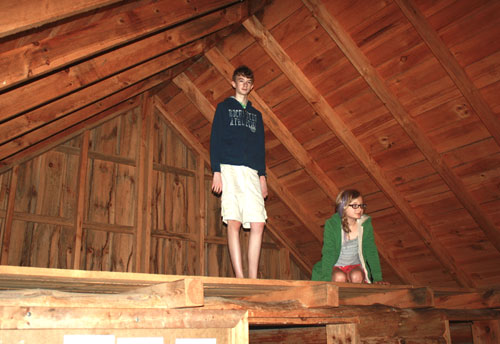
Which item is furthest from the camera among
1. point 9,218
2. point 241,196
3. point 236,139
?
point 9,218

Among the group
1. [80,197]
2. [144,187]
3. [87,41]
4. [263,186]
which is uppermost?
[144,187]

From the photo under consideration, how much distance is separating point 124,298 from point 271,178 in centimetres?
291

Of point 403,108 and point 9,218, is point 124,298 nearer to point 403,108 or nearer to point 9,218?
point 9,218

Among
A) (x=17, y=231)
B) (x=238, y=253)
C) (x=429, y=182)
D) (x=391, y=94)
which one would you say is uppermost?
(x=391, y=94)

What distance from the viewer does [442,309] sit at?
3.27 meters

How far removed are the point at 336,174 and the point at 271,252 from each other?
5.04 ft

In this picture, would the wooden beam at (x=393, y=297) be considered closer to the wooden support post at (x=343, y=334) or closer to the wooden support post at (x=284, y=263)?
the wooden support post at (x=343, y=334)

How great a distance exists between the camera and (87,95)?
11.1ft

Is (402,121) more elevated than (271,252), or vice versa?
(402,121)

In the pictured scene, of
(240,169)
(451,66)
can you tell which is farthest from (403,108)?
(240,169)

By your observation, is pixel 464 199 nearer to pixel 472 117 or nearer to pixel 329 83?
pixel 472 117

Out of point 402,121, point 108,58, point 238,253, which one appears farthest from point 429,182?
point 108,58

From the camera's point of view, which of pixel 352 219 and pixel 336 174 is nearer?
pixel 352 219

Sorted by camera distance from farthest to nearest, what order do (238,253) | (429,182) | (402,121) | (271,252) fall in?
(271,252)
(429,182)
(402,121)
(238,253)
